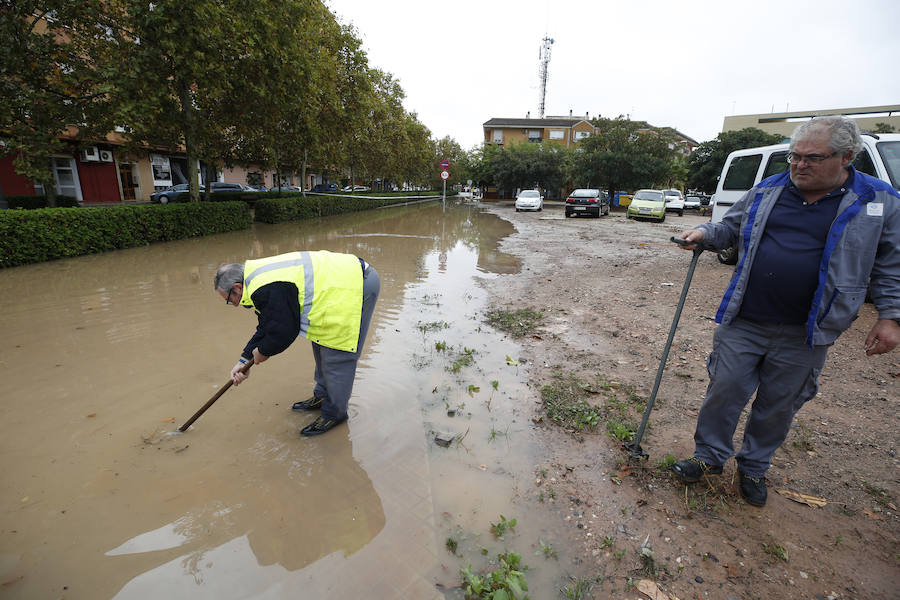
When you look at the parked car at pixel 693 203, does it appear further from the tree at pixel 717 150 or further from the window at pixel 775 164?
the window at pixel 775 164

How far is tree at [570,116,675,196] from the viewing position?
3103 cm

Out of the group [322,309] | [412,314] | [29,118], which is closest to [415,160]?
[29,118]

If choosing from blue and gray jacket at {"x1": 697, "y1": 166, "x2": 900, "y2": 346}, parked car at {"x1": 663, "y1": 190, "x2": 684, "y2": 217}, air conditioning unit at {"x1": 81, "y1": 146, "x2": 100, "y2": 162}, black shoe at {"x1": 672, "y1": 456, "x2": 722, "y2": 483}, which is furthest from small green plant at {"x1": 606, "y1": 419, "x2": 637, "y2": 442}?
parked car at {"x1": 663, "y1": 190, "x2": 684, "y2": 217}

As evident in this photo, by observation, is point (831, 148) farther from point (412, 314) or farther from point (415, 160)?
point (415, 160)

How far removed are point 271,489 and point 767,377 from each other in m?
2.97

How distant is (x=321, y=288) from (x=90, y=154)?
27770mm

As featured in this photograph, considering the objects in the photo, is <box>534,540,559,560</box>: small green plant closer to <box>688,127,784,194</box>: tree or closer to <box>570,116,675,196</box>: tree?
<box>570,116,675,196</box>: tree

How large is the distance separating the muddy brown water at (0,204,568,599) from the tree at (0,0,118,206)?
22.7ft

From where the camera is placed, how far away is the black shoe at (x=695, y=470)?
2529 mm

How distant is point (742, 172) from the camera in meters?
7.84

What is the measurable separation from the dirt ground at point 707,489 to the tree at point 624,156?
96.1 ft

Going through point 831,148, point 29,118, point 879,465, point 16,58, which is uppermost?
point 16,58

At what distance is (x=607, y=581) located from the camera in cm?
201

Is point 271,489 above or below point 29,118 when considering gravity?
below
